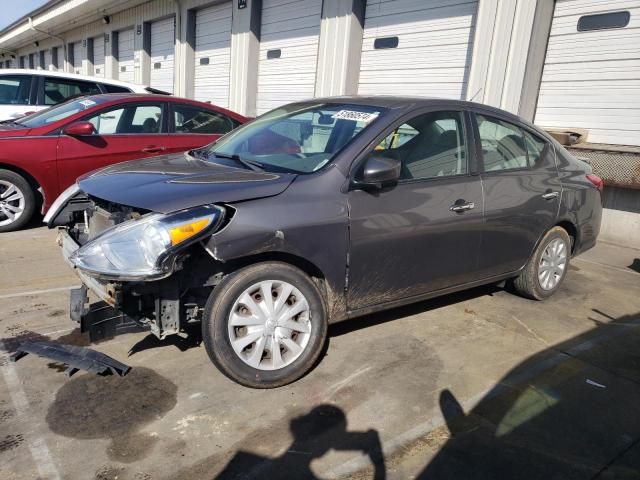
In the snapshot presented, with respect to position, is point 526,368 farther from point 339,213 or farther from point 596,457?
point 339,213

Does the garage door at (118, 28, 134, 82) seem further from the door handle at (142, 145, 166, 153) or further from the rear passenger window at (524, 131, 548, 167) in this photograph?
the rear passenger window at (524, 131, 548, 167)

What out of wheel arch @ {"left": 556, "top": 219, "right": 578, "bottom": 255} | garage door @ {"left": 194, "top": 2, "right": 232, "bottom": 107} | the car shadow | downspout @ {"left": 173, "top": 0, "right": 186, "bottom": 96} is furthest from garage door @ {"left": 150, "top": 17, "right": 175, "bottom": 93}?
the car shadow

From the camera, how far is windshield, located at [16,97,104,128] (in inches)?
236

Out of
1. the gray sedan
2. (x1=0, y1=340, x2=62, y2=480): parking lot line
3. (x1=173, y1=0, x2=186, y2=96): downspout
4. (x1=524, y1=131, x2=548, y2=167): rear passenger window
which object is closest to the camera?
(x1=0, y1=340, x2=62, y2=480): parking lot line

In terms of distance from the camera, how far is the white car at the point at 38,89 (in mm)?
7895

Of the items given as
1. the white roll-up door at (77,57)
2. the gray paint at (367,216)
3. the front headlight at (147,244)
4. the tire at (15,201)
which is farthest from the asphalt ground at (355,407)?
the white roll-up door at (77,57)

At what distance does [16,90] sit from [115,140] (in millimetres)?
3198

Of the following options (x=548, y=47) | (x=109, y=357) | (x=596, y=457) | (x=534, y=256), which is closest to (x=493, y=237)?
(x=534, y=256)

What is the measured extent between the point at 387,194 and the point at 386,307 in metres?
0.75

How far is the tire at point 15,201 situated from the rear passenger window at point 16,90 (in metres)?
2.98

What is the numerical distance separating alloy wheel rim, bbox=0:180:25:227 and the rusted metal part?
261 inches

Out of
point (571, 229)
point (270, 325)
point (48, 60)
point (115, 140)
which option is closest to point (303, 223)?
point (270, 325)

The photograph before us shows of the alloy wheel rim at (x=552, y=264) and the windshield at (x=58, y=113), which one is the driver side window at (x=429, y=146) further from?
the windshield at (x=58, y=113)

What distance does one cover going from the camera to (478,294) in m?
4.73
